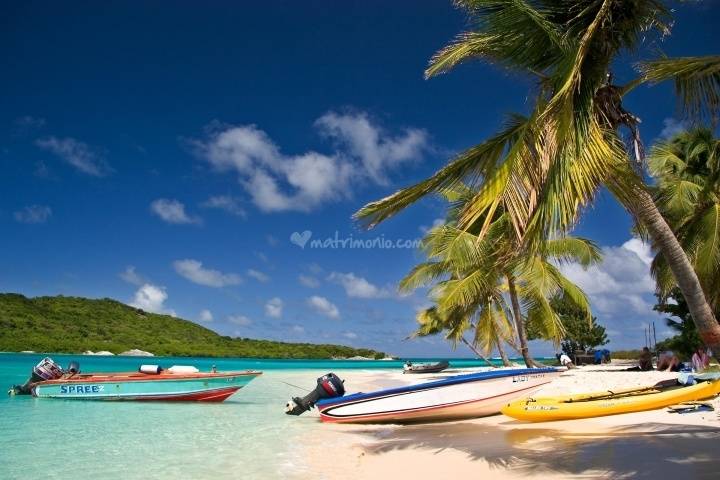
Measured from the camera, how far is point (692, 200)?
485 inches

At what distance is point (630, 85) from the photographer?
4.76 m

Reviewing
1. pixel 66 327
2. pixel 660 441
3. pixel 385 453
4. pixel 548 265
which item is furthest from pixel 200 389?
pixel 66 327

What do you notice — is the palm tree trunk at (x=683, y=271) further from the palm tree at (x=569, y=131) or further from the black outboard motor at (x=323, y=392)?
the black outboard motor at (x=323, y=392)

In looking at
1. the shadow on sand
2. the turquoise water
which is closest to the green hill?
the turquoise water

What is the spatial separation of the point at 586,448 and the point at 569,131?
154 inches

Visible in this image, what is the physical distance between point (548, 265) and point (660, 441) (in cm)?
973

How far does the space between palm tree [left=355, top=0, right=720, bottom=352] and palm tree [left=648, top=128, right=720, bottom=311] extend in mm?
1519

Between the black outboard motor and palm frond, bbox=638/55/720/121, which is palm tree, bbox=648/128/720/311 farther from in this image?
the black outboard motor

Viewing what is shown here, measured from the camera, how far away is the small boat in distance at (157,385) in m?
14.1

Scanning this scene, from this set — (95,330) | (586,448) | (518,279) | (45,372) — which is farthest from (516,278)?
(95,330)

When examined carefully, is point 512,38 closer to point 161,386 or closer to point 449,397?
point 449,397

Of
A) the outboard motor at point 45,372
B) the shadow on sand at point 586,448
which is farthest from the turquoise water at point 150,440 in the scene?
the shadow on sand at point 586,448

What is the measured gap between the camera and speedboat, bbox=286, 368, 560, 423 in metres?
9.09

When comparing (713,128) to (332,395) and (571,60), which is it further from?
(332,395)
